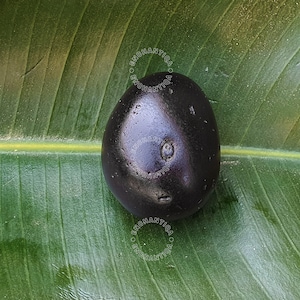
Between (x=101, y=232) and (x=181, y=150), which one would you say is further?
(x=101, y=232)

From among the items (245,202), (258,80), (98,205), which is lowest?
(98,205)

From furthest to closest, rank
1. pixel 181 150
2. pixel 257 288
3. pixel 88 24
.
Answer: pixel 88 24
pixel 257 288
pixel 181 150

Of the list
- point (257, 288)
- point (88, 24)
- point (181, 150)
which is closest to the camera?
point (181, 150)

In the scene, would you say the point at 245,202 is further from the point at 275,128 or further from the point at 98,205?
the point at 98,205

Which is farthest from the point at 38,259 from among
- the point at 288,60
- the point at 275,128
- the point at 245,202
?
the point at 288,60

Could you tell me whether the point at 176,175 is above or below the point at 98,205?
above

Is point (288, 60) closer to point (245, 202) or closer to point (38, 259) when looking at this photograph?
point (245, 202)
